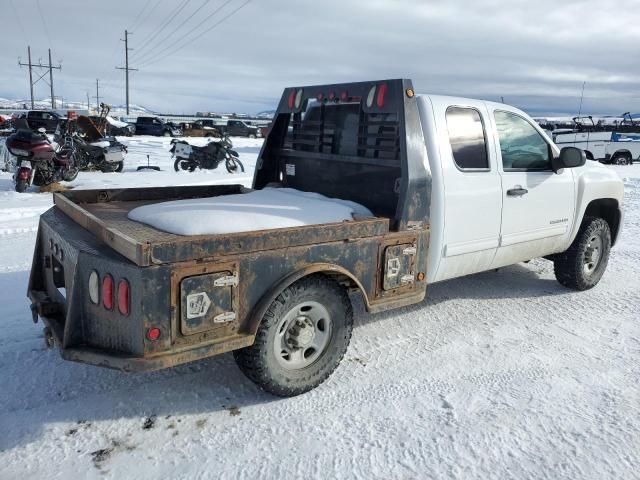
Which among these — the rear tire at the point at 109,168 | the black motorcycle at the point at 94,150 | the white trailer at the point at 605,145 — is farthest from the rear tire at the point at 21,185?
the white trailer at the point at 605,145

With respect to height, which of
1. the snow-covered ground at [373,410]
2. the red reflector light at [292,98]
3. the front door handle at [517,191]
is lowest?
the snow-covered ground at [373,410]

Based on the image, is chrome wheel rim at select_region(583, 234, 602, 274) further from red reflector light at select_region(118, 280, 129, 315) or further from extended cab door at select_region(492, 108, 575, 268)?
red reflector light at select_region(118, 280, 129, 315)

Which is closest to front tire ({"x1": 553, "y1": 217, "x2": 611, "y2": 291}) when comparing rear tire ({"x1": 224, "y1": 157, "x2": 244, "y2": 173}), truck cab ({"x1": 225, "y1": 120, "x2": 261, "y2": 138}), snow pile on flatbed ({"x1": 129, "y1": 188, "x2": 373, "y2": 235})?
snow pile on flatbed ({"x1": 129, "y1": 188, "x2": 373, "y2": 235})

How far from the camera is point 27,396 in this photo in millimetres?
3355

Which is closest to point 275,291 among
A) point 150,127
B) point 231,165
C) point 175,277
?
point 175,277

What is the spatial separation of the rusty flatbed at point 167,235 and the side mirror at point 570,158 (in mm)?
2191

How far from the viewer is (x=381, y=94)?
4.01 m

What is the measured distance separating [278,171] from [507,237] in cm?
222

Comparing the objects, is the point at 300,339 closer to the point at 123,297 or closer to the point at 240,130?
the point at 123,297

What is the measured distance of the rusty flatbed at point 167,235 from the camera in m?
2.69

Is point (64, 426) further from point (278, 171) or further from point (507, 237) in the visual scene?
point (507, 237)

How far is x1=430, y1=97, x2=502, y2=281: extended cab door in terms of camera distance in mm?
4074

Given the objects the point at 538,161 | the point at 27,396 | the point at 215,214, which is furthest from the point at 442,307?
the point at 27,396

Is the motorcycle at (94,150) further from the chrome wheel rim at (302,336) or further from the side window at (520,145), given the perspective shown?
the chrome wheel rim at (302,336)
